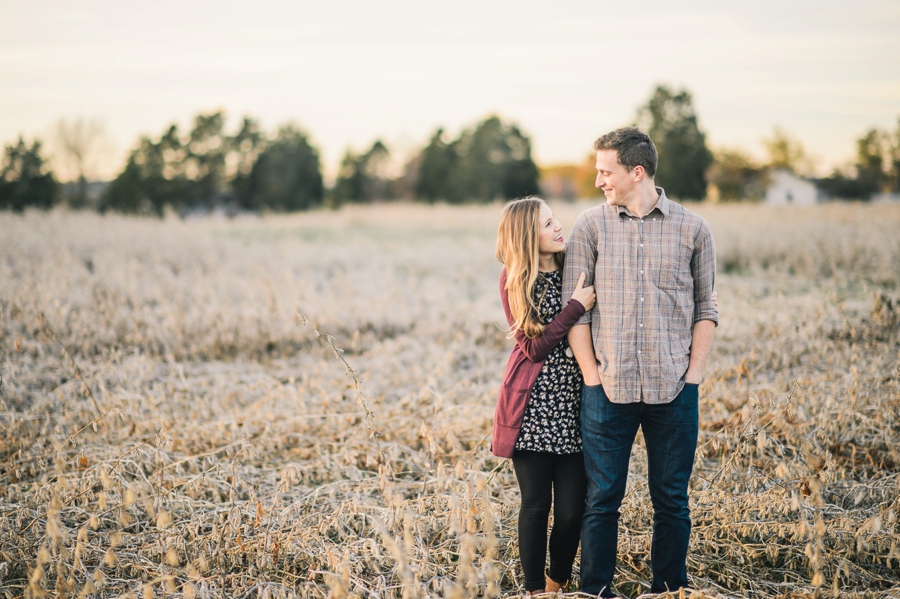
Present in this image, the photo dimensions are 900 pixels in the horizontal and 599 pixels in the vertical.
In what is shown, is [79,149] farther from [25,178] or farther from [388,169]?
[388,169]

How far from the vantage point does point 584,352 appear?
2.61m

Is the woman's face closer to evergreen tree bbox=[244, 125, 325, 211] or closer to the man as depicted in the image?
the man

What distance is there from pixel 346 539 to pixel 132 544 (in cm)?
116

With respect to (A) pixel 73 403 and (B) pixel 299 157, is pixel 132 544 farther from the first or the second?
(B) pixel 299 157

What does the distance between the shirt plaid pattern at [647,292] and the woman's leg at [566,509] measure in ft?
1.27

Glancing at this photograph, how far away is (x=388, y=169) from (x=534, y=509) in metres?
48.5

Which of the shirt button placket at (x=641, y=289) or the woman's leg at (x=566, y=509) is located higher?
the shirt button placket at (x=641, y=289)

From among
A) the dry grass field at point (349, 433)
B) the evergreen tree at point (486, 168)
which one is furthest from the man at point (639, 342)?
the evergreen tree at point (486, 168)

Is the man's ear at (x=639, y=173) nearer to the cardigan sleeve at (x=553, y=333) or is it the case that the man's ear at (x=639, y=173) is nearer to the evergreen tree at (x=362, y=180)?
the cardigan sleeve at (x=553, y=333)

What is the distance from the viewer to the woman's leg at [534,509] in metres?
2.62

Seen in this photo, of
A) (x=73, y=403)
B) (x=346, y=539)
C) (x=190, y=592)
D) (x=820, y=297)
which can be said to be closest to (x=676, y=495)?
(x=346, y=539)

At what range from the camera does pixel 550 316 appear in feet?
8.70

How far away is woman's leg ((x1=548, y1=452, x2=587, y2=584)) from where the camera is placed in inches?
104

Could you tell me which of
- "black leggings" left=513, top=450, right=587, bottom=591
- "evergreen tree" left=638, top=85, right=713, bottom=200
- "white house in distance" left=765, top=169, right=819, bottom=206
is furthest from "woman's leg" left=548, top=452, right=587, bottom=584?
"white house in distance" left=765, top=169, right=819, bottom=206
